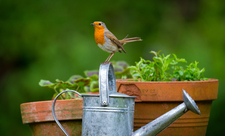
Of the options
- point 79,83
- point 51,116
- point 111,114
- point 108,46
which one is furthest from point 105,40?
point 111,114

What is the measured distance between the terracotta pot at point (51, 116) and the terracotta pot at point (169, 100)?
309mm

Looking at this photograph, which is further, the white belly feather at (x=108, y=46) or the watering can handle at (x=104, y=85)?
the white belly feather at (x=108, y=46)

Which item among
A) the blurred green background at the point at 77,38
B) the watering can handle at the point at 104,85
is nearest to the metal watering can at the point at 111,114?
the watering can handle at the point at 104,85

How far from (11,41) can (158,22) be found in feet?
7.66

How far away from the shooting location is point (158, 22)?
4.48m

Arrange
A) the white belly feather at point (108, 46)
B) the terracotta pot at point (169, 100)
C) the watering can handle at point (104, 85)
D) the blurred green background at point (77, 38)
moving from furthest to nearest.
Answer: the blurred green background at point (77, 38), the white belly feather at point (108, 46), the terracotta pot at point (169, 100), the watering can handle at point (104, 85)

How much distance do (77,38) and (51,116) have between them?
2.86 meters

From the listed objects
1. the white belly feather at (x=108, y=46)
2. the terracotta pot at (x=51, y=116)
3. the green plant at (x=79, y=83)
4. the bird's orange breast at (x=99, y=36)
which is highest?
the bird's orange breast at (x=99, y=36)

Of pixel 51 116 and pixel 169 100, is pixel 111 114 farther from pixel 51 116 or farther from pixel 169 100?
pixel 51 116

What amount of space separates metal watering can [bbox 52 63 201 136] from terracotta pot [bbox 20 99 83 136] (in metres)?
0.27

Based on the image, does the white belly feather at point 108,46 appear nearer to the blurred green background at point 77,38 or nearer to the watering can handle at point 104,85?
the watering can handle at point 104,85

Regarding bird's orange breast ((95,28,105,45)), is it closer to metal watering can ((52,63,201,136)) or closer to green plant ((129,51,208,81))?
green plant ((129,51,208,81))

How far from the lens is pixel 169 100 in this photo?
1.37m

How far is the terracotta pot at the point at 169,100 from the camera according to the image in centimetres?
137
